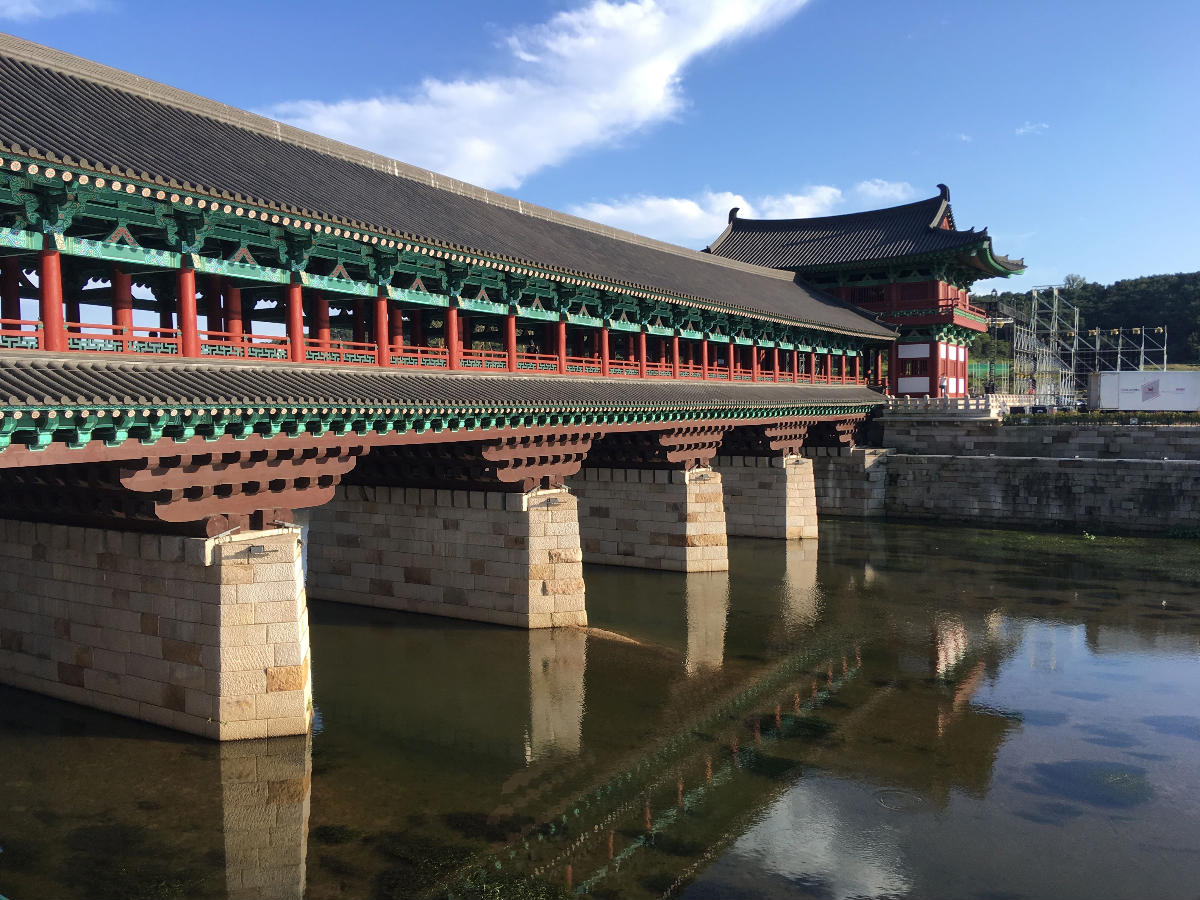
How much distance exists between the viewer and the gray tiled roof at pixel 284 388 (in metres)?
11.5

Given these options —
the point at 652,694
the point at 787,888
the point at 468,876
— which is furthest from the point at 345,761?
the point at 787,888

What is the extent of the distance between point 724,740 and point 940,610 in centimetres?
1202

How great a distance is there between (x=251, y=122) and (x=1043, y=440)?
116 ft

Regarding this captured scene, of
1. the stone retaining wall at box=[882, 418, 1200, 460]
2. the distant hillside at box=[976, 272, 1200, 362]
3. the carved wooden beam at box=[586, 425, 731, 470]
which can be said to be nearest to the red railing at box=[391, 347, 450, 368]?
the carved wooden beam at box=[586, 425, 731, 470]

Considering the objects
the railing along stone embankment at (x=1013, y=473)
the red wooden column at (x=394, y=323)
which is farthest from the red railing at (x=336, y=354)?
the railing along stone embankment at (x=1013, y=473)

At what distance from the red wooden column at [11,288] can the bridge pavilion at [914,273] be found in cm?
3843

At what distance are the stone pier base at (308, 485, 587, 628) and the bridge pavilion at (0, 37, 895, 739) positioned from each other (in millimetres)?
64

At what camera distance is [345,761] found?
1442 centimetres

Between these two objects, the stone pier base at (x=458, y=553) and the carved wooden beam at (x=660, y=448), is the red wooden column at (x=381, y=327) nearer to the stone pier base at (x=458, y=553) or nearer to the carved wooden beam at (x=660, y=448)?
the stone pier base at (x=458, y=553)

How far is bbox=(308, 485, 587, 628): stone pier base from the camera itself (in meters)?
21.3

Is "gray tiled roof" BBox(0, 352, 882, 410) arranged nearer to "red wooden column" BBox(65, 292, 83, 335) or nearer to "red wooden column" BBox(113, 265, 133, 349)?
"red wooden column" BBox(113, 265, 133, 349)

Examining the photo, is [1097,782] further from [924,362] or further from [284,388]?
[924,362]

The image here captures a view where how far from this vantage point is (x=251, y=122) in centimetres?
2030

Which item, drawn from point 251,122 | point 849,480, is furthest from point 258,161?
point 849,480
